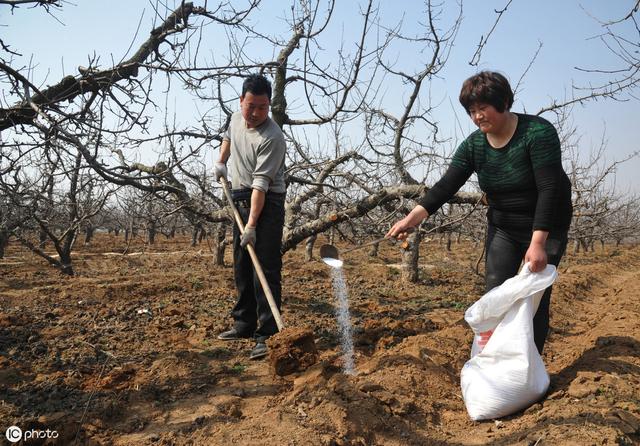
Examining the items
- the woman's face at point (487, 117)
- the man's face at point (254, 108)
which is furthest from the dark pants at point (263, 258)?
the woman's face at point (487, 117)

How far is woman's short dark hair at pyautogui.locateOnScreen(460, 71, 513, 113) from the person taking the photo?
2.30 m

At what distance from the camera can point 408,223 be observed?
2.68m

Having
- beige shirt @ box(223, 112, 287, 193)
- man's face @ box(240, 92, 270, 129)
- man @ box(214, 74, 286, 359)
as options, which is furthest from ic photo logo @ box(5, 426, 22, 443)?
man's face @ box(240, 92, 270, 129)

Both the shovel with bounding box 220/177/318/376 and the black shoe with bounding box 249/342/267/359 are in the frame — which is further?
the black shoe with bounding box 249/342/267/359

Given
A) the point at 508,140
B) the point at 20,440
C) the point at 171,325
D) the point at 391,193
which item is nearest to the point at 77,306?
the point at 171,325

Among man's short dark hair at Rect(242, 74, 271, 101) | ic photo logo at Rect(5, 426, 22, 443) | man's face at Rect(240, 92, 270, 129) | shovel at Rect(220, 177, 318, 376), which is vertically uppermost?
man's short dark hair at Rect(242, 74, 271, 101)

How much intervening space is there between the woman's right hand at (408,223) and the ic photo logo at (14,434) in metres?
2.02

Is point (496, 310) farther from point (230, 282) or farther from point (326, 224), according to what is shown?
point (230, 282)

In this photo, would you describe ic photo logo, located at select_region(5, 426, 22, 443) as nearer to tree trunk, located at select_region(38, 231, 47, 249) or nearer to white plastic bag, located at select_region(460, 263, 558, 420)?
white plastic bag, located at select_region(460, 263, 558, 420)

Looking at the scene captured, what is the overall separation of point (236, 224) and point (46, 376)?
1.60 meters

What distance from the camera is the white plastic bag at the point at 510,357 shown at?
2.30 m

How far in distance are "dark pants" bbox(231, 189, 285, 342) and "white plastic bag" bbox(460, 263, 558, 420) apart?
1525 millimetres

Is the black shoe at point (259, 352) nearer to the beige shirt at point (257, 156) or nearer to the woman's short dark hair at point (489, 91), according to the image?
the beige shirt at point (257, 156)

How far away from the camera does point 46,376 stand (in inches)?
118
